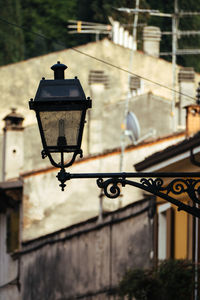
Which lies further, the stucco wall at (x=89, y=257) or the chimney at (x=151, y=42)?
the chimney at (x=151, y=42)

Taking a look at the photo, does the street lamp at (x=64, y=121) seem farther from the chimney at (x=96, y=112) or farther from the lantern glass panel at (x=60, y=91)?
the chimney at (x=96, y=112)

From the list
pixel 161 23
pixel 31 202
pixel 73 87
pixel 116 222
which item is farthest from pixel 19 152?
pixel 161 23

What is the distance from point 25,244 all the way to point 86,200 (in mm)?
1664

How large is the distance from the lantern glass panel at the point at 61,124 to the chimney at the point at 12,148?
18529 millimetres

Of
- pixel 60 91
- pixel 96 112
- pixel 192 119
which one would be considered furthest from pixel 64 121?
pixel 96 112

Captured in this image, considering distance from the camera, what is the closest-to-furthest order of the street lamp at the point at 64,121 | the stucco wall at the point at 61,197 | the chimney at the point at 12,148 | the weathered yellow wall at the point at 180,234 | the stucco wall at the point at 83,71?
the street lamp at the point at 64,121, the weathered yellow wall at the point at 180,234, the stucco wall at the point at 61,197, the chimney at the point at 12,148, the stucco wall at the point at 83,71

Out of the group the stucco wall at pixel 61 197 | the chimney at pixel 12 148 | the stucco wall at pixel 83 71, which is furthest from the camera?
the stucco wall at pixel 83 71

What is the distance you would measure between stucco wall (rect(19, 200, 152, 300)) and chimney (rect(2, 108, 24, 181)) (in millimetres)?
3067

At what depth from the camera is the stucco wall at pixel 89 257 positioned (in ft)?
65.8

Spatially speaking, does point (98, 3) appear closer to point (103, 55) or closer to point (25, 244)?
point (103, 55)

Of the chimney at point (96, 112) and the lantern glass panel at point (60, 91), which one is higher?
the lantern glass panel at point (60, 91)

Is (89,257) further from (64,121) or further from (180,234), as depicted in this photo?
(64,121)

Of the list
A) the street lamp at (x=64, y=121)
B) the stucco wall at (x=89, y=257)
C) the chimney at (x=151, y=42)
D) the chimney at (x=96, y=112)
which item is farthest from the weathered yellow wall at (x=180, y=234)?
the chimney at (x=151, y=42)

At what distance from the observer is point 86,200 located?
24.5 m
